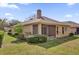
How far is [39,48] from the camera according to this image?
9.62m

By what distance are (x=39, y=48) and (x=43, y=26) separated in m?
0.35

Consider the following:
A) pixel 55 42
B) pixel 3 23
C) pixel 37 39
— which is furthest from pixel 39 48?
pixel 3 23

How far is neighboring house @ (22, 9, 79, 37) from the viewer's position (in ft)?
31.7

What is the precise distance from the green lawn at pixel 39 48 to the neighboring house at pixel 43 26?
172 millimetres

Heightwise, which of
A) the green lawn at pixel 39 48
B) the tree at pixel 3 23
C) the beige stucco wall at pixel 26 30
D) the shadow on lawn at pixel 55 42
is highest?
the tree at pixel 3 23

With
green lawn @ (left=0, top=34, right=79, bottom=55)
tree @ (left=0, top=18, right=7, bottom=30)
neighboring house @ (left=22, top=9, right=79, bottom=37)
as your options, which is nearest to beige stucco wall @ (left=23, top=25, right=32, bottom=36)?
neighboring house @ (left=22, top=9, right=79, bottom=37)

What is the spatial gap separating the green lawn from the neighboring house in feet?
0.57

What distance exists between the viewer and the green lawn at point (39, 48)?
9617 mm

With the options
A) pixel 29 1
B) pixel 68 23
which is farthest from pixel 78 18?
pixel 29 1

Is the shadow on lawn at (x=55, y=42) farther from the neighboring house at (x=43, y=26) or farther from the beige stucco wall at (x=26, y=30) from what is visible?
the beige stucco wall at (x=26, y=30)

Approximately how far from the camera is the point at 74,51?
9.63m

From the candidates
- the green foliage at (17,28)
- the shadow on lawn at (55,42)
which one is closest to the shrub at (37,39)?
the shadow on lawn at (55,42)

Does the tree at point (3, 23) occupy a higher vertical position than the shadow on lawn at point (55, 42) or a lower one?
higher

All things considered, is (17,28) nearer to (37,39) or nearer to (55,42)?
(37,39)
